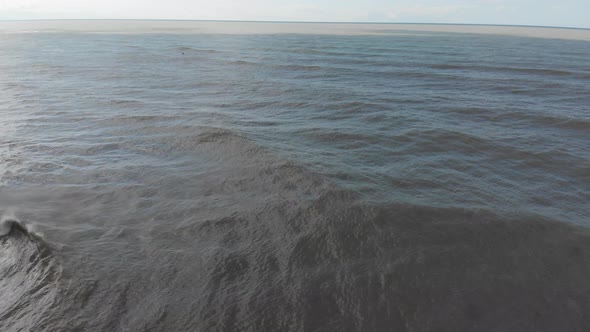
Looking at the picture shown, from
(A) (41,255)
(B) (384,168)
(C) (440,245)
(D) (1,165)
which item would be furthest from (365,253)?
(D) (1,165)

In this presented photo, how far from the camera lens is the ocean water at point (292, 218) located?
14.8 ft

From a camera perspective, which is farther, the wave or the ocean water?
the ocean water

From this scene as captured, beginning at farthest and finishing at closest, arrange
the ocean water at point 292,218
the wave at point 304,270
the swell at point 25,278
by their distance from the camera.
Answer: the ocean water at point 292,218
the wave at point 304,270
the swell at point 25,278

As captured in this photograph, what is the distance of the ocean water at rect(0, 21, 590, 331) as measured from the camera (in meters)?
4.50

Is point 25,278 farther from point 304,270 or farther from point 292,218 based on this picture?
point 292,218

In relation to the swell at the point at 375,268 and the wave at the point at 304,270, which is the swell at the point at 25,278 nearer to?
the wave at the point at 304,270

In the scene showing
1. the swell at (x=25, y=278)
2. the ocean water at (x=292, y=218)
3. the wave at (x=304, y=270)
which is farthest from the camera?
the ocean water at (x=292, y=218)

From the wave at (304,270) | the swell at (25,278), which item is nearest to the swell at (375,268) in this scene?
the wave at (304,270)

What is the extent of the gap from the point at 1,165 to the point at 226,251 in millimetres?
7042

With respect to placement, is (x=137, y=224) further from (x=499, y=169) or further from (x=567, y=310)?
(x=499, y=169)

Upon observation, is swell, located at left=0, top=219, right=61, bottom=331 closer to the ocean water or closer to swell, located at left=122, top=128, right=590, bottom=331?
the ocean water

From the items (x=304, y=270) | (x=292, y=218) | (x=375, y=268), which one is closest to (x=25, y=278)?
(x=304, y=270)

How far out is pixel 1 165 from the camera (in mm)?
8398

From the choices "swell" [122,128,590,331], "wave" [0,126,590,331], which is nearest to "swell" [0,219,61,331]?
"wave" [0,126,590,331]
